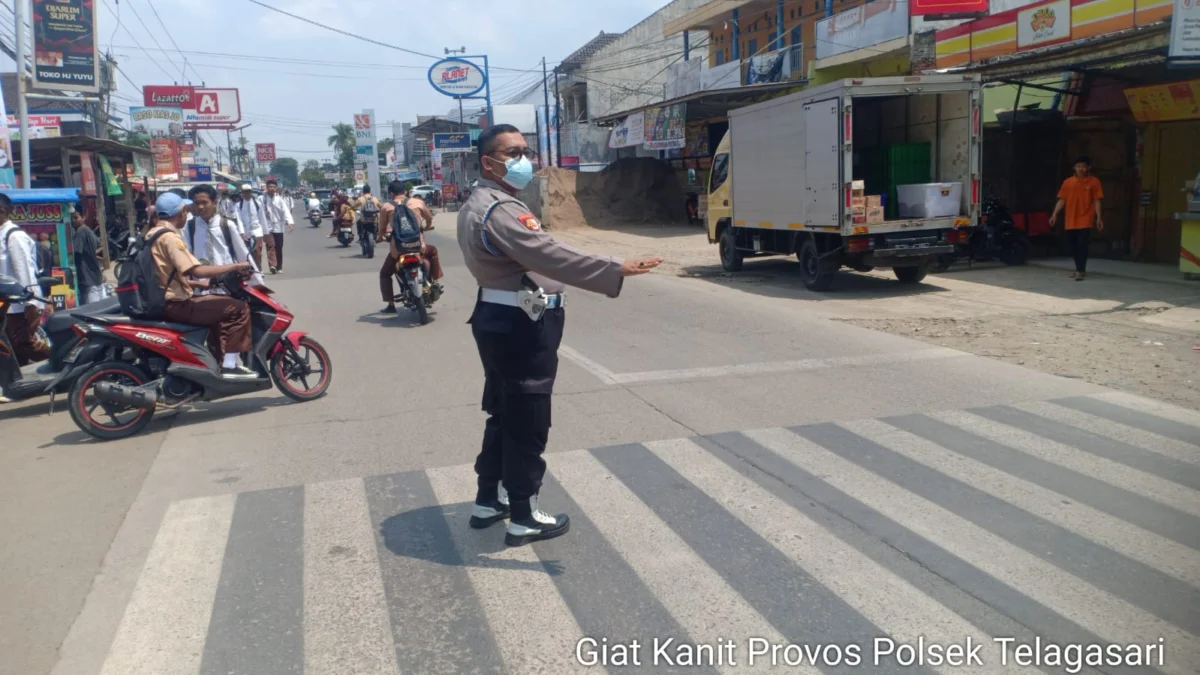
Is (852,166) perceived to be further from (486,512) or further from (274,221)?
(274,221)

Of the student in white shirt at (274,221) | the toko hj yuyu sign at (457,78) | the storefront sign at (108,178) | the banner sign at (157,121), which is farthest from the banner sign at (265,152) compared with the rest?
the student in white shirt at (274,221)

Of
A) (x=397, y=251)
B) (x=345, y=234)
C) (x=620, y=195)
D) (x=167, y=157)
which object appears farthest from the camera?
(x=167, y=157)

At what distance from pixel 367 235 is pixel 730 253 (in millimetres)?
9357

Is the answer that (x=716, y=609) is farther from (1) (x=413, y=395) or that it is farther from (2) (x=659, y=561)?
(1) (x=413, y=395)

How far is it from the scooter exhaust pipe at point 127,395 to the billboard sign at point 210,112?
68.0m

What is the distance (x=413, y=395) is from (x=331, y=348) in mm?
2934

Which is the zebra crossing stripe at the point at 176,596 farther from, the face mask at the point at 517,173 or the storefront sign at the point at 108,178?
the storefront sign at the point at 108,178

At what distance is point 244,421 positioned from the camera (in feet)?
24.4

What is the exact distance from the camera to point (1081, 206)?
13555 millimetres

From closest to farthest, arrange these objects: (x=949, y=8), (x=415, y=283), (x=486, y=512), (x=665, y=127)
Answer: (x=486, y=512) → (x=415, y=283) → (x=949, y=8) → (x=665, y=127)

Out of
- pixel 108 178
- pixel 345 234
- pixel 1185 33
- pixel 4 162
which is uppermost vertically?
pixel 1185 33

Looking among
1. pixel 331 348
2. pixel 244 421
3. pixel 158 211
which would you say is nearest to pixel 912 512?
pixel 244 421

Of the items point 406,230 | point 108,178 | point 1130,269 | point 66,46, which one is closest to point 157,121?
point 108,178

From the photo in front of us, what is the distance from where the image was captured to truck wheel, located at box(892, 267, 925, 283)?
14.3 meters
